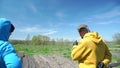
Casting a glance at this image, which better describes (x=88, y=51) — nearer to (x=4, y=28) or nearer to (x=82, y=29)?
(x=82, y=29)

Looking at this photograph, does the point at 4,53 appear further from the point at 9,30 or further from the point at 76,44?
the point at 76,44

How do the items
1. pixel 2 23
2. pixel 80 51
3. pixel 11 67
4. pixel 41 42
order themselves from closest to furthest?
pixel 11 67, pixel 2 23, pixel 80 51, pixel 41 42

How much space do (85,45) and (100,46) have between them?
1.04 ft

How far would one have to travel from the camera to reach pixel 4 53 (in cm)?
254

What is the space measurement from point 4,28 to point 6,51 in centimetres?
24

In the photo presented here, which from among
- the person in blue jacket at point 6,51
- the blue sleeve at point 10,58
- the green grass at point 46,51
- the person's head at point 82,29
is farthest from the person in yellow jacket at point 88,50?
the green grass at point 46,51

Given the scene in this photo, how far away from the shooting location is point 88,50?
4.39 m

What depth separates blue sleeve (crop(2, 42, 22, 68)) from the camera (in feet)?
8.11

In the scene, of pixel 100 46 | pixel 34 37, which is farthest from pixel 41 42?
pixel 100 46

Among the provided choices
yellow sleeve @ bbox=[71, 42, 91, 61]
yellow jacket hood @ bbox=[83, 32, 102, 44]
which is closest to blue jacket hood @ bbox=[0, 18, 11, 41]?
yellow sleeve @ bbox=[71, 42, 91, 61]

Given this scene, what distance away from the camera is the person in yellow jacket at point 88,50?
438 centimetres

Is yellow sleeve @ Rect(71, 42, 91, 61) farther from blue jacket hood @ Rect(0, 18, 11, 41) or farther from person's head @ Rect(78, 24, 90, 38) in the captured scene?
blue jacket hood @ Rect(0, 18, 11, 41)

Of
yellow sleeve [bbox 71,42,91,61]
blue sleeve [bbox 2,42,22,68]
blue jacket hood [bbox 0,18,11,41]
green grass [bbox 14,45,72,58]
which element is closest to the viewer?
blue sleeve [bbox 2,42,22,68]

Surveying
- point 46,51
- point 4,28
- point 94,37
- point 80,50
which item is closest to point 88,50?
point 80,50
